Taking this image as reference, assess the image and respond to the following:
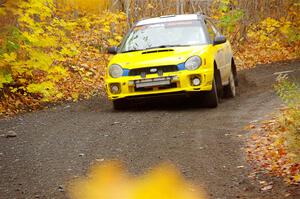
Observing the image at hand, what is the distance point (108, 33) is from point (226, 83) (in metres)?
12.1

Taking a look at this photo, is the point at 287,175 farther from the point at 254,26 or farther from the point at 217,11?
the point at 217,11

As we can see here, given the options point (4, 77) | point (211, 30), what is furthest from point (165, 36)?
point (4, 77)

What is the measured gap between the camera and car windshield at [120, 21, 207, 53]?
1191 centimetres

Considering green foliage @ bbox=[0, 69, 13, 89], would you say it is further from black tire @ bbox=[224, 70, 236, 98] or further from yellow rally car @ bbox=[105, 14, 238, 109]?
black tire @ bbox=[224, 70, 236, 98]

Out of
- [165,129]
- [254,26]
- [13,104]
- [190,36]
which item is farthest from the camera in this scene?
[254,26]

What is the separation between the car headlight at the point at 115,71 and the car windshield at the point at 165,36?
0.75 metres

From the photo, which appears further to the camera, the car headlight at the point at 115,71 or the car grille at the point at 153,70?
the car headlight at the point at 115,71

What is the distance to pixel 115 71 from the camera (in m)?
11.4

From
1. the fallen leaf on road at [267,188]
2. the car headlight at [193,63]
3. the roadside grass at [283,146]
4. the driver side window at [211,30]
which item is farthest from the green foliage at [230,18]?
the fallen leaf on road at [267,188]

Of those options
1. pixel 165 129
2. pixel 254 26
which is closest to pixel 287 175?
pixel 165 129

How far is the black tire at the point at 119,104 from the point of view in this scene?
1159 centimetres

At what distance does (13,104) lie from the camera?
13898 millimetres

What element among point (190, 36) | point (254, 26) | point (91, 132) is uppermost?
point (190, 36)

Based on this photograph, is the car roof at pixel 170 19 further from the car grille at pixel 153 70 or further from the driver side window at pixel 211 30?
the car grille at pixel 153 70
